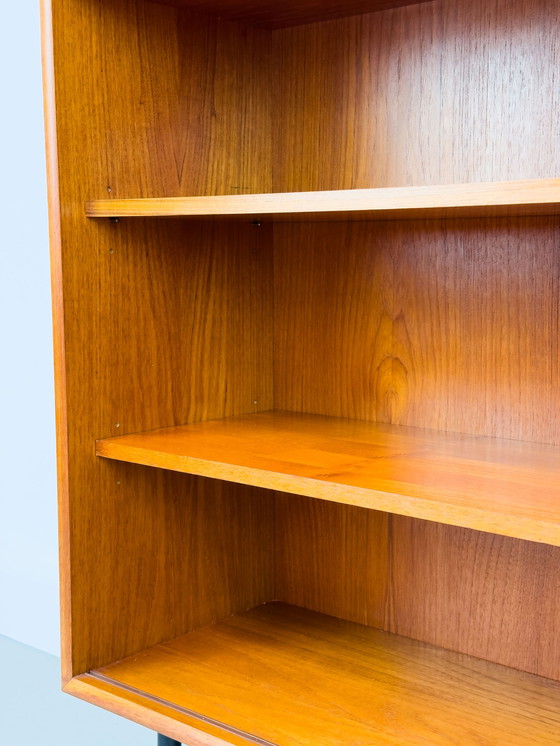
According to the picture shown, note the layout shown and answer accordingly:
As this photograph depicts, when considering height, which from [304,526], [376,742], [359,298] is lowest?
[376,742]

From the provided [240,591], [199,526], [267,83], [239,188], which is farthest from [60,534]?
[267,83]

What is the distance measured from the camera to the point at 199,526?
1.59 m

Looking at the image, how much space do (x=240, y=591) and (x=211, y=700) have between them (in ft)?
1.09

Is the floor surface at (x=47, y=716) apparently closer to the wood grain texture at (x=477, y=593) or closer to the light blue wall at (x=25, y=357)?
the light blue wall at (x=25, y=357)

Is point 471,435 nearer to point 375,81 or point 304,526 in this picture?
point 304,526

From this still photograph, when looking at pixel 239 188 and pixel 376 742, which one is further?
pixel 239 188

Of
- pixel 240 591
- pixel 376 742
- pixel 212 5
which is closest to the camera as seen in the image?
pixel 376 742

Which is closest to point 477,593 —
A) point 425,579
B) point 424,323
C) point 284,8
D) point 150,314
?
point 425,579

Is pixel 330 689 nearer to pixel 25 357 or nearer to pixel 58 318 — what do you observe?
pixel 58 318

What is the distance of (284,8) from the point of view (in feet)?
4.84

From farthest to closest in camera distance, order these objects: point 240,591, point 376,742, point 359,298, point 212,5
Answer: point 240,591, point 359,298, point 212,5, point 376,742

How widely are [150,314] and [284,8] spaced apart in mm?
502

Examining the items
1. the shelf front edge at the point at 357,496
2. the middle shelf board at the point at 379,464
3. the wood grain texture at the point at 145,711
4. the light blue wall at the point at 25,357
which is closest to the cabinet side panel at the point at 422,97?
the middle shelf board at the point at 379,464

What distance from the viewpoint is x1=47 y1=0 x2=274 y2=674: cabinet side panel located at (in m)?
1.37
